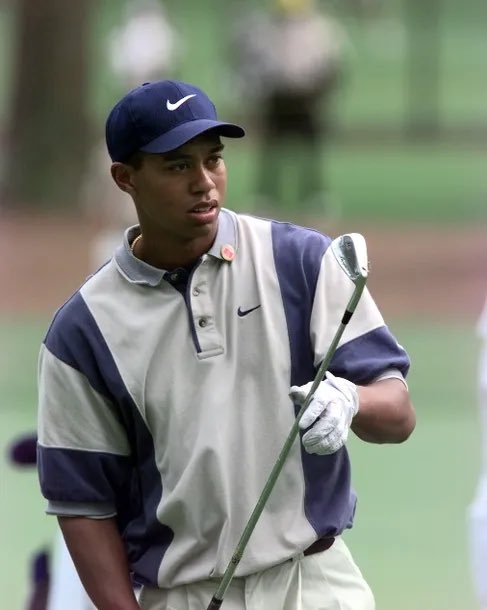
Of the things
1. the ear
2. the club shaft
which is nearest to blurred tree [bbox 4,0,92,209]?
the ear

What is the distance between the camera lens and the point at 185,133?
4.34 metres

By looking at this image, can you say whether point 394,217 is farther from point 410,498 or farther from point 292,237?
point 292,237

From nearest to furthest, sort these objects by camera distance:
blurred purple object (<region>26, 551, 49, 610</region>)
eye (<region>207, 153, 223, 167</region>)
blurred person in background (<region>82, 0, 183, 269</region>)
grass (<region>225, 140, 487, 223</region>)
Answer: eye (<region>207, 153, 223, 167</region>)
blurred purple object (<region>26, 551, 49, 610</region>)
blurred person in background (<region>82, 0, 183, 269</region>)
grass (<region>225, 140, 487, 223</region>)

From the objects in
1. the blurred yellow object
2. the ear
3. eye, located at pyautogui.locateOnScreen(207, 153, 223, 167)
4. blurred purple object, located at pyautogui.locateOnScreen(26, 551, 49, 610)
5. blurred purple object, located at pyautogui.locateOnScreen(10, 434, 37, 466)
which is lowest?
the blurred yellow object

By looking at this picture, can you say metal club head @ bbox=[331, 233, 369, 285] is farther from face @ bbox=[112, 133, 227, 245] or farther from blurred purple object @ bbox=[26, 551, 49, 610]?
blurred purple object @ bbox=[26, 551, 49, 610]

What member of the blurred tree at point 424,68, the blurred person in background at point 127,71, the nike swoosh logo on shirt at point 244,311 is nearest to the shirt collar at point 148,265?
the nike swoosh logo on shirt at point 244,311

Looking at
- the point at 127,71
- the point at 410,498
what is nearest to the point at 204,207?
the point at 410,498

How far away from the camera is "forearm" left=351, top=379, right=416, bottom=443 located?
13.9 feet

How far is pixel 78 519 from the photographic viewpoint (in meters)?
4.52

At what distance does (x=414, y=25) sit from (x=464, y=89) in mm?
1685

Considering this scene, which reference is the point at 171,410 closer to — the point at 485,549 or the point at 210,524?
the point at 210,524

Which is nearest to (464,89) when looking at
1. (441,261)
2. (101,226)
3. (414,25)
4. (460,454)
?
(414,25)

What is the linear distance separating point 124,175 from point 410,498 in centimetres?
491

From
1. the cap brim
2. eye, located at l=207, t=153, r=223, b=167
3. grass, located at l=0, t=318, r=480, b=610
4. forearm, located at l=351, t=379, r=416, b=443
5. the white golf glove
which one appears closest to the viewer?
the white golf glove
